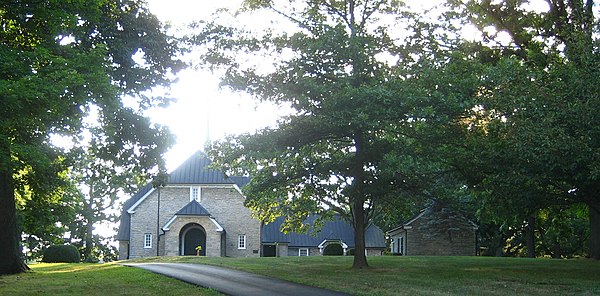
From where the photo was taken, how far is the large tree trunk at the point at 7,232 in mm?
23438

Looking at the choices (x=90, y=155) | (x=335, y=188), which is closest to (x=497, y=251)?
(x=335, y=188)

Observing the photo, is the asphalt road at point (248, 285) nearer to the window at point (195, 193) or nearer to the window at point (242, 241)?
the window at point (242, 241)

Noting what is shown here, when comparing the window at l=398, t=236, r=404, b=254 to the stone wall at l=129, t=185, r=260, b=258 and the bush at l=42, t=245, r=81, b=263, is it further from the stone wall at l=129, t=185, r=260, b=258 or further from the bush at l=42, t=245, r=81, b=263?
the bush at l=42, t=245, r=81, b=263

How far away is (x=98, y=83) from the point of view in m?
15.4

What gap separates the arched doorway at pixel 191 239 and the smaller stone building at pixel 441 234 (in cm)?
1733

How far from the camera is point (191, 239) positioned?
5512cm

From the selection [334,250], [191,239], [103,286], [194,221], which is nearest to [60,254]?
[194,221]

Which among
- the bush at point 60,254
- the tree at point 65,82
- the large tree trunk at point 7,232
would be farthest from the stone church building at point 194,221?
the large tree trunk at point 7,232

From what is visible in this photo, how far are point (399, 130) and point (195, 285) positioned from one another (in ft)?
27.7

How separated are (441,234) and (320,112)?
Result: 3366 cm

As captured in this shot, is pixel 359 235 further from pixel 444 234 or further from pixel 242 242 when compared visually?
pixel 242 242

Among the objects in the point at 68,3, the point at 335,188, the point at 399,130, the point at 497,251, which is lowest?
the point at 497,251

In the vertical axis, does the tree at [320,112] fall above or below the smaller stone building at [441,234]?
above

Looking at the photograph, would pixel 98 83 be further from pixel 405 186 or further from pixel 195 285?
pixel 405 186
